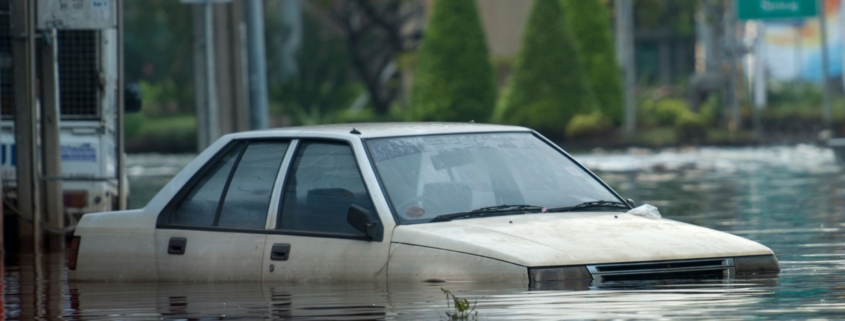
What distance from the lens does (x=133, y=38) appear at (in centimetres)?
5153

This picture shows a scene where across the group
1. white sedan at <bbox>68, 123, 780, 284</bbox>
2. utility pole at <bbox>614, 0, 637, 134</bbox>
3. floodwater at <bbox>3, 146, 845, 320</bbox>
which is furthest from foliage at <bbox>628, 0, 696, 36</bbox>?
white sedan at <bbox>68, 123, 780, 284</bbox>

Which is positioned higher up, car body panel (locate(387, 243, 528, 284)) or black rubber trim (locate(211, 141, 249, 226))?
black rubber trim (locate(211, 141, 249, 226))

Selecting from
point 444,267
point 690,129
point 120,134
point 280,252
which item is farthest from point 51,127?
point 690,129

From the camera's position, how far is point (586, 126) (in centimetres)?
3972

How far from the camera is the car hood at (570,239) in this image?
7496 mm

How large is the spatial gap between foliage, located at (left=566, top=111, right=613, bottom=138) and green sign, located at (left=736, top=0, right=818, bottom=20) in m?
3.91

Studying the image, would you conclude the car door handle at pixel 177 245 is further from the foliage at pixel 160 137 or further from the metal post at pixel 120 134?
the foliage at pixel 160 137

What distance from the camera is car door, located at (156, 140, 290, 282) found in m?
8.52

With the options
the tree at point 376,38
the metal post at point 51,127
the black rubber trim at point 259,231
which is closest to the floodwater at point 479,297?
the black rubber trim at point 259,231

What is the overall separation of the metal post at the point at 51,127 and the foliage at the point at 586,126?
1047 inches

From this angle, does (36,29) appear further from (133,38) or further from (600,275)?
A: (133,38)

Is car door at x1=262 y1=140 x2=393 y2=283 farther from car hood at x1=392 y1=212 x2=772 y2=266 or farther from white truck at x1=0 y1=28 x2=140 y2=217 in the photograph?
white truck at x1=0 y1=28 x2=140 y2=217

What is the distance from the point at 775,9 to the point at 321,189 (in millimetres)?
32333

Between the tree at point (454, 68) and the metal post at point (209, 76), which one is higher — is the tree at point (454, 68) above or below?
above
